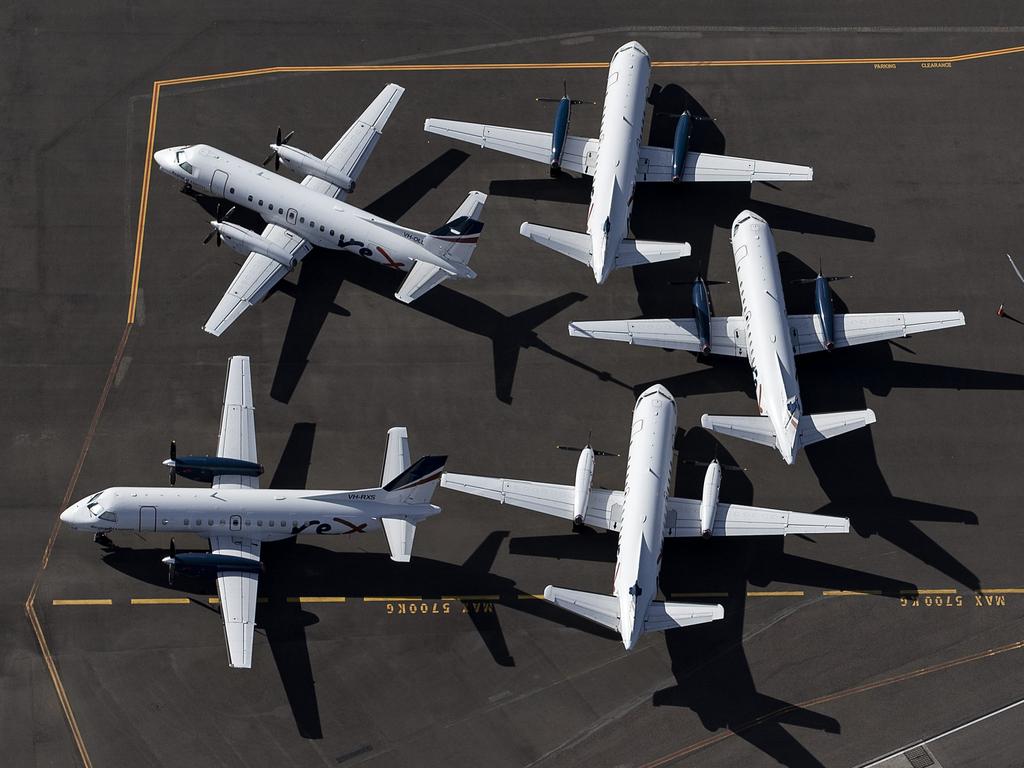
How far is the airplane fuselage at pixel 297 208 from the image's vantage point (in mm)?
65188

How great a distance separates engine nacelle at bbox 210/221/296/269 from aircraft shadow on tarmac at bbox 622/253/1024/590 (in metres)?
20.4

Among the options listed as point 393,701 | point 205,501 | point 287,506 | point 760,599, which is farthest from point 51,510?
point 760,599

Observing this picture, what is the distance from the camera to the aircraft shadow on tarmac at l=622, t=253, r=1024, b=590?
6406cm

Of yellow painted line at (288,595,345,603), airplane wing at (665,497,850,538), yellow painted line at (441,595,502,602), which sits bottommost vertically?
yellow painted line at (288,595,345,603)

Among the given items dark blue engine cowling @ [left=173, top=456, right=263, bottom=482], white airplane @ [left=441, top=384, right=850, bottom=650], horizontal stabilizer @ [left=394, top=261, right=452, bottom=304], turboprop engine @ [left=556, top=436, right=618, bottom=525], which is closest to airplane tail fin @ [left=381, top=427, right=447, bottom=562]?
white airplane @ [left=441, top=384, right=850, bottom=650]

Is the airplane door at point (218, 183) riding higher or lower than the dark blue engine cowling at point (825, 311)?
higher

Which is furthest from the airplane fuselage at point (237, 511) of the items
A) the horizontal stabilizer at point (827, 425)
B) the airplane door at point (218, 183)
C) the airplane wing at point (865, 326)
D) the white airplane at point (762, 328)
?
the airplane wing at point (865, 326)

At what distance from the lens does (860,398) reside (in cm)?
6619

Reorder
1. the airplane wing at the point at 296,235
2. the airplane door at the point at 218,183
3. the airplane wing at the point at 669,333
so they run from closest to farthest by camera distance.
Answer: the airplane wing at the point at 669,333, the airplane wing at the point at 296,235, the airplane door at the point at 218,183

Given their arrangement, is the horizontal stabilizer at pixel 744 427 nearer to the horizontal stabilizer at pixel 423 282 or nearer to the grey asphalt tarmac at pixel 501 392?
the grey asphalt tarmac at pixel 501 392

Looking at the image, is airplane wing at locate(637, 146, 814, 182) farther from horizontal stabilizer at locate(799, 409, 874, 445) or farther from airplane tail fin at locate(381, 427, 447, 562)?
airplane tail fin at locate(381, 427, 447, 562)

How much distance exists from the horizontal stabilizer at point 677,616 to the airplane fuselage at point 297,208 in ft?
73.6

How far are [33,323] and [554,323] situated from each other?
28.2 metres

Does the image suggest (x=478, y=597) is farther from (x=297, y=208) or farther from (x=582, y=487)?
(x=297, y=208)
